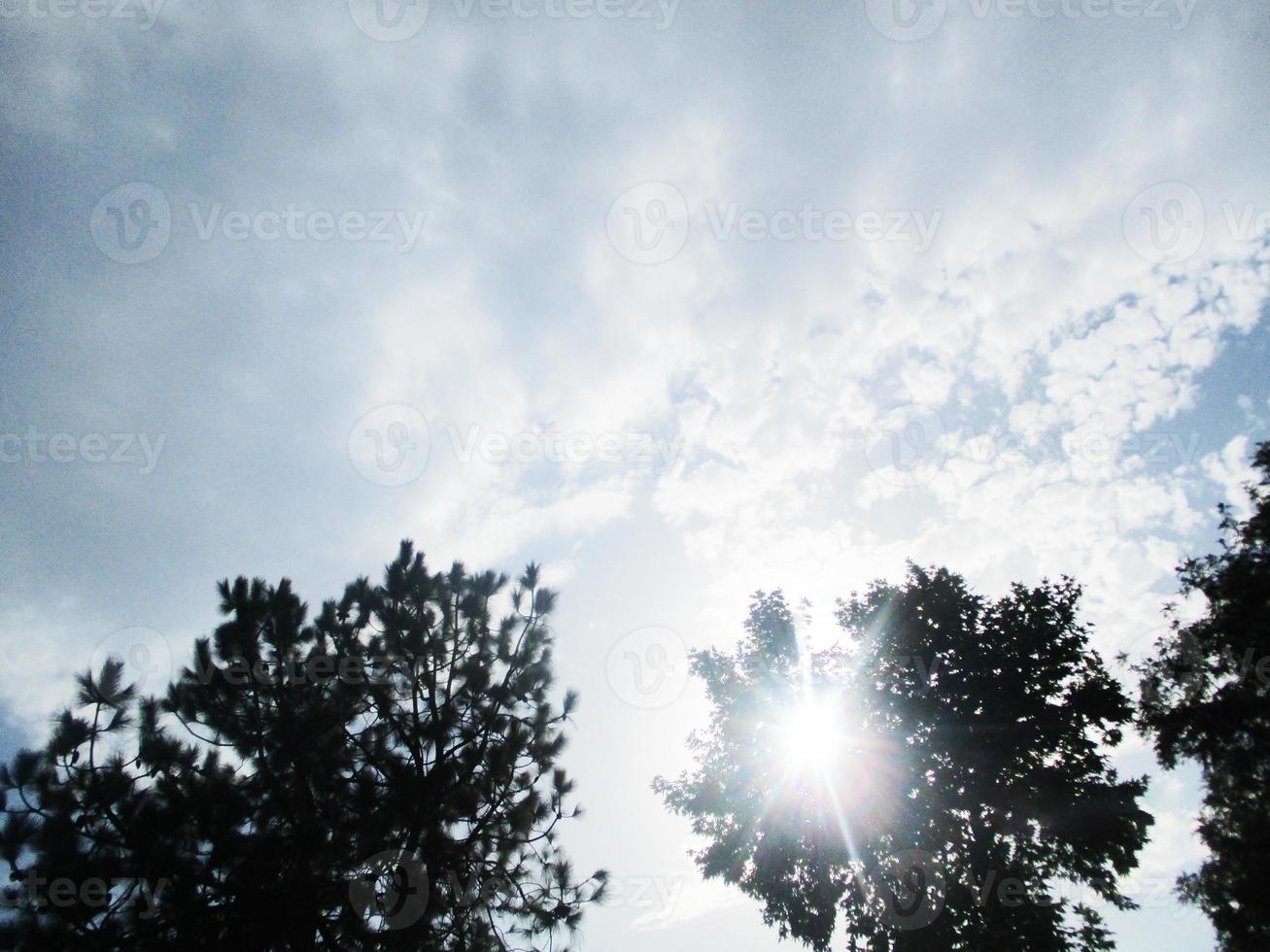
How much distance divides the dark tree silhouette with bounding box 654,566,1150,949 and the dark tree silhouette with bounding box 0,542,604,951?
13.3 metres

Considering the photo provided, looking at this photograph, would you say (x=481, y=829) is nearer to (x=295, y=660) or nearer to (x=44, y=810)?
(x=295, y=660)

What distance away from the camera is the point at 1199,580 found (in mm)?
16688

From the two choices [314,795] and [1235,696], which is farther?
[1235,696]

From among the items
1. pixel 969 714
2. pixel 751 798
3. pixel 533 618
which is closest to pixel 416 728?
pixel 533 618

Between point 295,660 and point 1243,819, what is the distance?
1054 inches

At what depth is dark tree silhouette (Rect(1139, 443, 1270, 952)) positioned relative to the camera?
1496 centimetres

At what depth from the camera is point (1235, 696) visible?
1530cm

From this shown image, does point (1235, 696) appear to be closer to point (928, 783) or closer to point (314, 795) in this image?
point (928, 783)

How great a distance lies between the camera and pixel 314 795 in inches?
271

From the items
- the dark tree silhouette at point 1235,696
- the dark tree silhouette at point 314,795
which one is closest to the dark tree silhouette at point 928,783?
the dark tree silhouette at point 1235,696

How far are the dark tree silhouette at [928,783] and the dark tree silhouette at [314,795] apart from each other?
1329cm

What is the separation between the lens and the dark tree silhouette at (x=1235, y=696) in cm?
1496

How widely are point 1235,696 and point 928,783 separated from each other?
27.8 feet

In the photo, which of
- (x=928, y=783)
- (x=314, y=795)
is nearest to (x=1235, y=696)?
(x=928, y=783)
